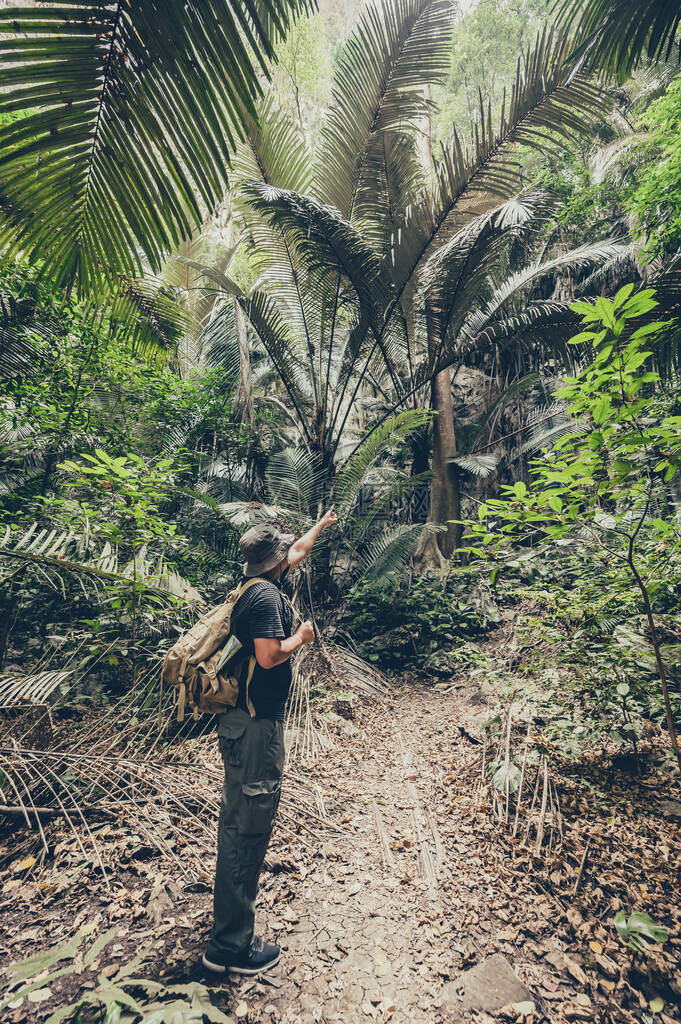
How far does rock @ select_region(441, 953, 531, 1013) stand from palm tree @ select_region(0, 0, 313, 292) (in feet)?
9.13

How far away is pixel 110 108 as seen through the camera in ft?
3.88

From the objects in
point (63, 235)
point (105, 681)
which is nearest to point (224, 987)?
point (105, 681)

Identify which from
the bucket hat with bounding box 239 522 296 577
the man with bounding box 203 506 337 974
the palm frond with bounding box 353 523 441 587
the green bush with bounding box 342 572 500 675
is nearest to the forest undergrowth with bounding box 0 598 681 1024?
the man with bounding box 203 506 337 974

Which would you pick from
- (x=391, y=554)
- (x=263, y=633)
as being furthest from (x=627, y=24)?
(x=391, y=554)

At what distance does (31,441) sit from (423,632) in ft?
15.1

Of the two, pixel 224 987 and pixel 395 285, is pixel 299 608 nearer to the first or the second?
pixel 224 987

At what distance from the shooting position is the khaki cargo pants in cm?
175

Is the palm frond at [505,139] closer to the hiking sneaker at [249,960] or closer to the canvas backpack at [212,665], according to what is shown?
the canvas backpack at [212,665]

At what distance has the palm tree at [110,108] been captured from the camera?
3.52 feet

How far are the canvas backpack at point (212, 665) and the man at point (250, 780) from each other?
4 cm

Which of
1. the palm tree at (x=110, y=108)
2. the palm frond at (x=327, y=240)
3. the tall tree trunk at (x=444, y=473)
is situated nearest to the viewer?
the palm tree at (x=110, y=108)

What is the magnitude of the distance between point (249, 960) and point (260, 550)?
1.59m

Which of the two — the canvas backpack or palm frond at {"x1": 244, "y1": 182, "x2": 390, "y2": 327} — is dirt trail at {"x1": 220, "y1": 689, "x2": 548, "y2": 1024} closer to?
the canvas backpack

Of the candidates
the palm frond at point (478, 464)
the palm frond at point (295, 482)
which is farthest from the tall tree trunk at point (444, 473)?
the palm frond at point (295, 482)
